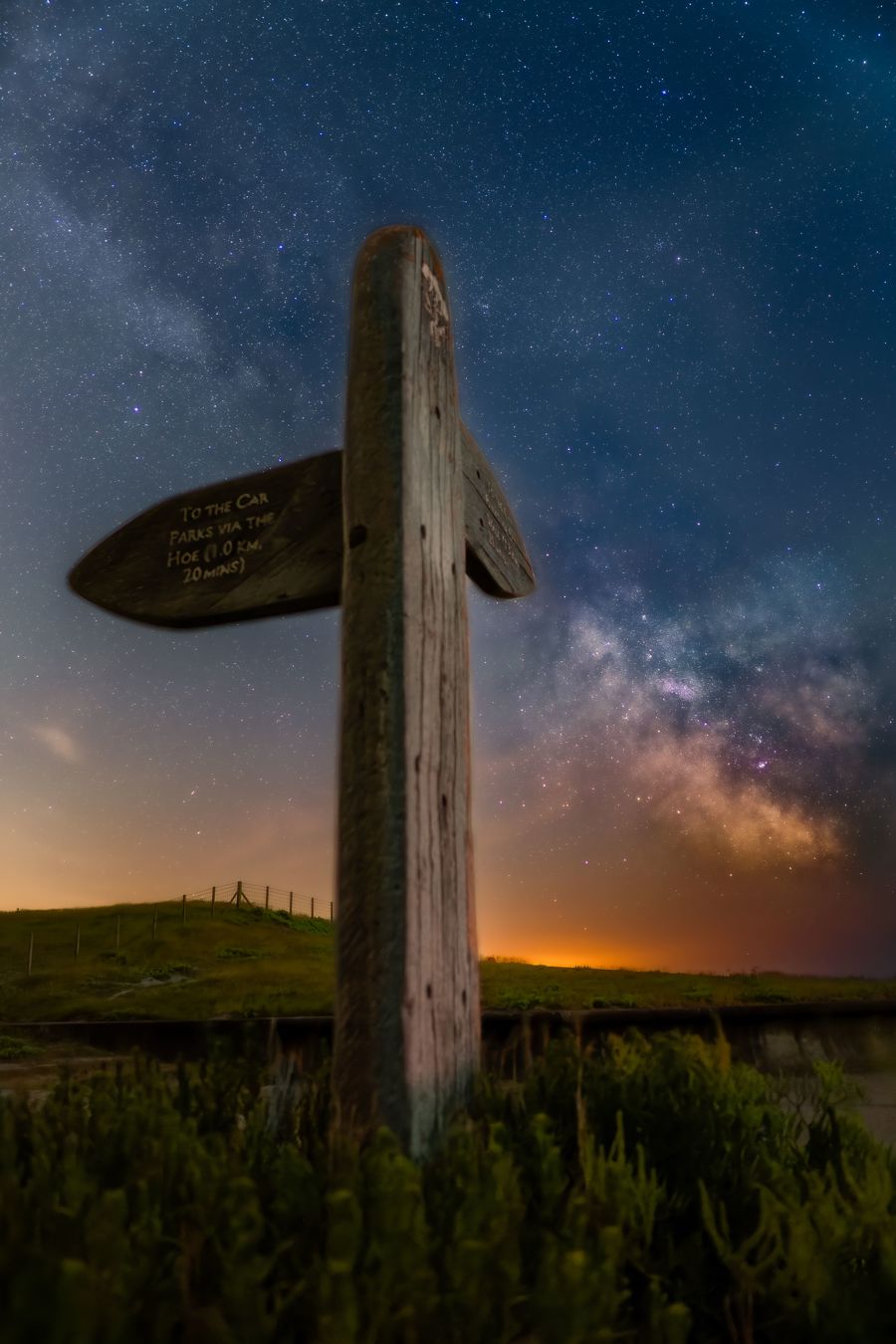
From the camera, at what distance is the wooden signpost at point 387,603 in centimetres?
257

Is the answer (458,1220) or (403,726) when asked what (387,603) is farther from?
(458,1220)

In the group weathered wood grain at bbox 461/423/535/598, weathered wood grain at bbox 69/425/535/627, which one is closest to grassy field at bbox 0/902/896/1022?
weathered wood grain at bbox 461/423/535/598

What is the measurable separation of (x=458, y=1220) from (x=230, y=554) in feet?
8.93

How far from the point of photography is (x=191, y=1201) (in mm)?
1797

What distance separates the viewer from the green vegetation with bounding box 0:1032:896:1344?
133 cm

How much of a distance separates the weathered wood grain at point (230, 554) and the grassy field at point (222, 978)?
5.58 m

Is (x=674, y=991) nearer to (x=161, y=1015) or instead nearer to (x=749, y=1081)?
(x=161, y=1015)

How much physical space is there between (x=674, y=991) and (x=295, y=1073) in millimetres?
9187

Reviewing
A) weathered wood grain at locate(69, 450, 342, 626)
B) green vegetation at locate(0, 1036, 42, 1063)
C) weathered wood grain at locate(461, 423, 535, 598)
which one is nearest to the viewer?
weathered wood grain at locate(69, 450, 342, 626)

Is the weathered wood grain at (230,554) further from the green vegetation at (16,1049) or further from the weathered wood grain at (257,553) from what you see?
the green vegetation at (16,1049)

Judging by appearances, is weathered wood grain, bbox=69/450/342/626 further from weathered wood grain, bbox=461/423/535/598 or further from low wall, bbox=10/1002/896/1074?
low wall, bbox=10/1002/896/1074


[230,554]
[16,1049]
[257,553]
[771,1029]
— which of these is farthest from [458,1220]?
[16,1049]

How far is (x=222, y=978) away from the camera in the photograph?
19.1m

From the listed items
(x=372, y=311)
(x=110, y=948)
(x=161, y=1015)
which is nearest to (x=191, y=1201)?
(x=372, y=311)
